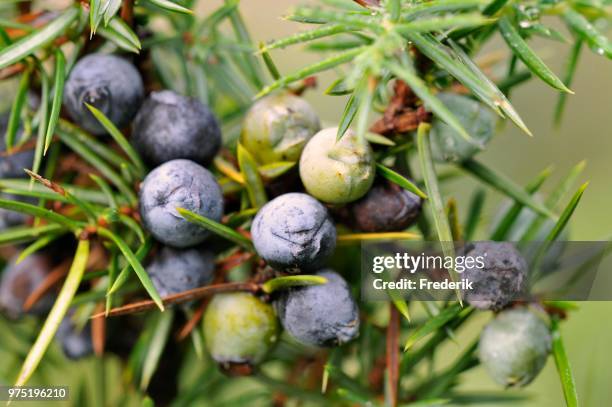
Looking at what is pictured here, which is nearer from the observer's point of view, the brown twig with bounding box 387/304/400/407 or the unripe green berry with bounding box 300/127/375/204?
the unripe green berry with bounding box 300/127/375/204

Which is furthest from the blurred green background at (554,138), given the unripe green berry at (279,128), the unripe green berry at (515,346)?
the unripe green berry at (279,128)

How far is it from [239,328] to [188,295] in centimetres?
7

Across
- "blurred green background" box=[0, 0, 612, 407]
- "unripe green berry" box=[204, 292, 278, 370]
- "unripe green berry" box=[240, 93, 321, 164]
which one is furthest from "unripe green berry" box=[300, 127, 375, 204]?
"blurred green background" box=[0, 0, 612, 407]

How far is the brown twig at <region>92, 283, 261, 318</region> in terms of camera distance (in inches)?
25.4

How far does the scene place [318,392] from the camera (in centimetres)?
86

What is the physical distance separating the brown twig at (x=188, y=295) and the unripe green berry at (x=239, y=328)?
0.01 meters

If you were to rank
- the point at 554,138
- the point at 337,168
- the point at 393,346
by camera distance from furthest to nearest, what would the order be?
the point at 554,138, the point at 393,346, the point at 337,168

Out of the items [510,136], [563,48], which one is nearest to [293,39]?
[510,136]

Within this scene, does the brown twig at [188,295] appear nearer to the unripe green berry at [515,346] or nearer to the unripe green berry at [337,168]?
the unripe green berry at [337,168]

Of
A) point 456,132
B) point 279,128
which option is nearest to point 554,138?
point 456,132

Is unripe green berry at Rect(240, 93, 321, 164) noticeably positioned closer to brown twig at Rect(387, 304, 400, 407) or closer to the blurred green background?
brown twig at Rect(387, 304, 400, 407)

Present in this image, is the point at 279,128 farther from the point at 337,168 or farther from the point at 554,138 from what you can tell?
the point at 554,138

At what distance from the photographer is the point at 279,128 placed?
2.27 feet

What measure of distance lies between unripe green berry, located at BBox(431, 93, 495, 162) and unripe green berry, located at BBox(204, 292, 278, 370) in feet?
0.89
